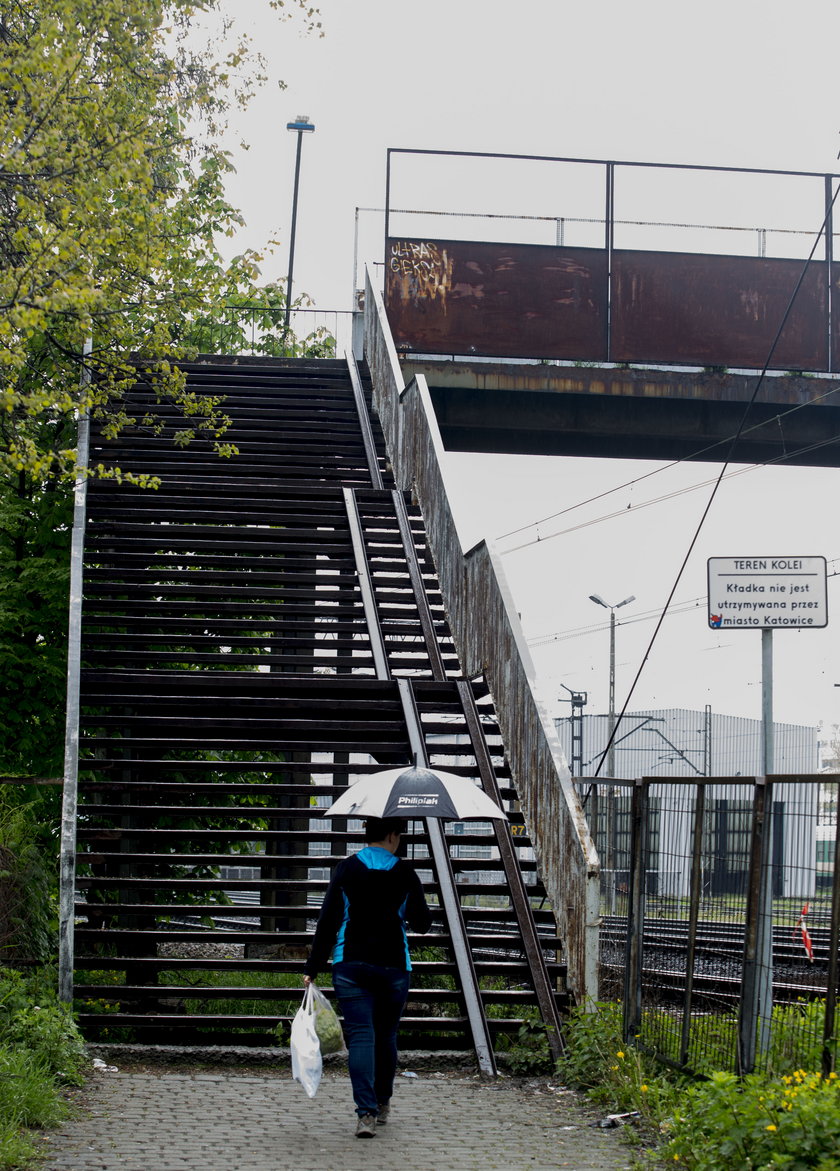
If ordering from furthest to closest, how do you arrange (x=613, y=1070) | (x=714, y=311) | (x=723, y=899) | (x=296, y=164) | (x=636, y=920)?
1. (x=296, y=164)
2. (x=714, y=311)
3. (x=636, y=920)
4. (x=613, y=1070)
5. (x=723, y=899)

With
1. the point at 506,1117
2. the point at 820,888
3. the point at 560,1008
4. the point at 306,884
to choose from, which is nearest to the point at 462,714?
the point at 306,884

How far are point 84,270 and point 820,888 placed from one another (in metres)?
5.43

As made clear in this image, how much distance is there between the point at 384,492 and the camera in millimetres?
14758

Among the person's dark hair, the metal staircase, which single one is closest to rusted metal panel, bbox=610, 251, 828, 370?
the metal staircase

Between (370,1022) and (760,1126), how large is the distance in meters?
1.99

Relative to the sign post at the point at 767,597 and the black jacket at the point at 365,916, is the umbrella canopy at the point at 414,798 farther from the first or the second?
the sign post at the point at 767,597

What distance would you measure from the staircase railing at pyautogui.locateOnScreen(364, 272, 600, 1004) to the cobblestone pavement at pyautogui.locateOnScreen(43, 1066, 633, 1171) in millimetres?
1174

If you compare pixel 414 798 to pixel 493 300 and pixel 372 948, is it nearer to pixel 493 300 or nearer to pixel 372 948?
pixel 372 948

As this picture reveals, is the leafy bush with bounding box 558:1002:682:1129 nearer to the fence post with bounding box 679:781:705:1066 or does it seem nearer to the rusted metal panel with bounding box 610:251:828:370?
the fence post with bounding box 679:781:705:1066

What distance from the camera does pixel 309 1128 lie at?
255 inches

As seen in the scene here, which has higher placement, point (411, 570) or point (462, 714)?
point (411, 570)

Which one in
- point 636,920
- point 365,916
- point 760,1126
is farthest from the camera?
point 636,920

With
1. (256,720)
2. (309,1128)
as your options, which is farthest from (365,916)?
(256,720)

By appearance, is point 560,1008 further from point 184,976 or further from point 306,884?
point 184,976
